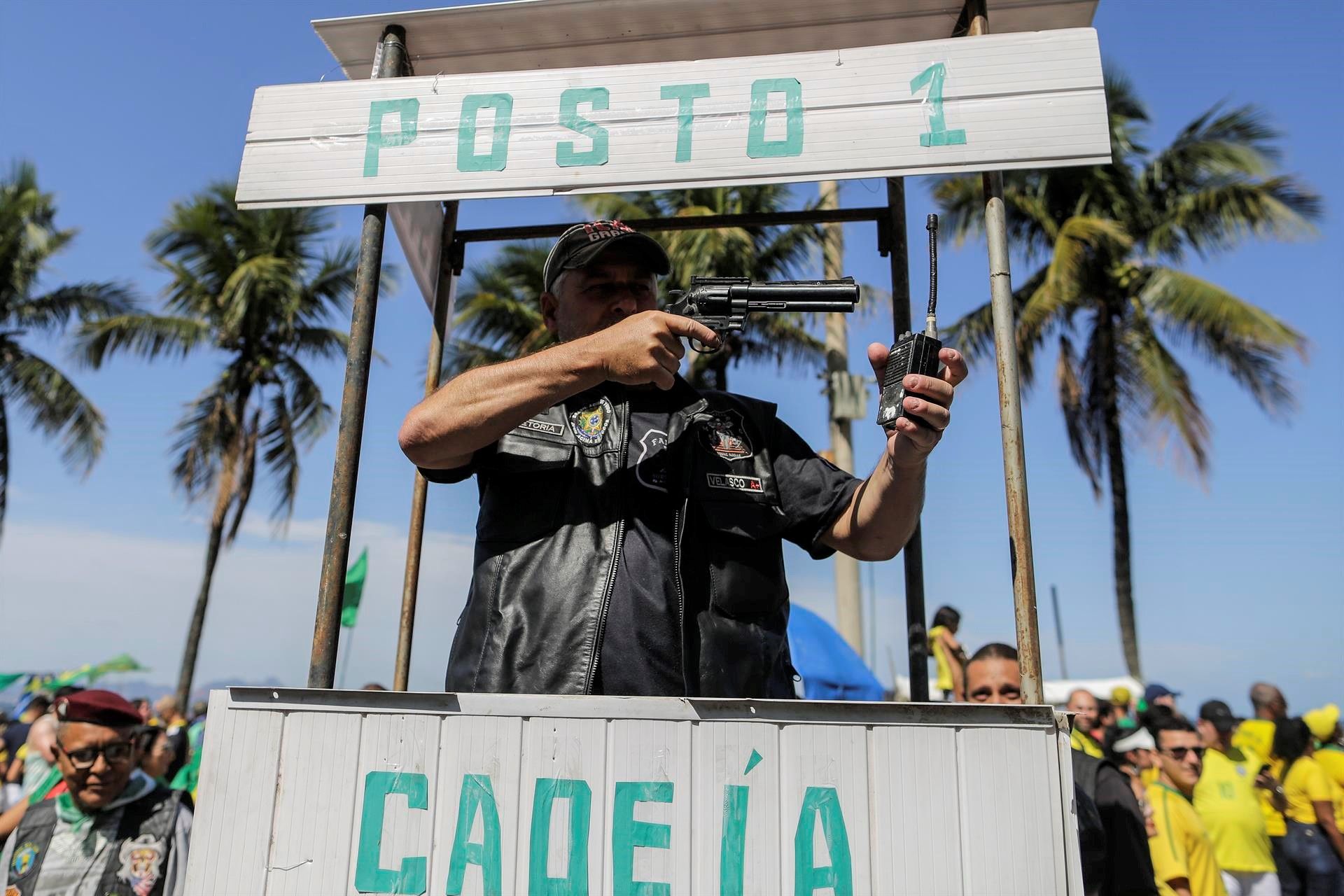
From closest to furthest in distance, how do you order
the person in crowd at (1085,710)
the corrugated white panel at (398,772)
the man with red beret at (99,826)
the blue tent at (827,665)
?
the corrugated white panel at (398,772) < the man with red beret at (99,826) < the blue tent at (827,665) < the person in crowd at (1085,710)

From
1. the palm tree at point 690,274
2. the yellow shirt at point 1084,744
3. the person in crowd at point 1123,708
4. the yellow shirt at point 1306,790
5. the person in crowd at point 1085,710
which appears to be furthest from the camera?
the palm tree at point 690,274

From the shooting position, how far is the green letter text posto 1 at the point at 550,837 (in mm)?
1543

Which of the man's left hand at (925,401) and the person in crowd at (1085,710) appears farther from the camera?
the person in crowd at (1085,710)

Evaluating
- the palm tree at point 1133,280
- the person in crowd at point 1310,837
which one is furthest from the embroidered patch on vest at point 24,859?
the palm tree at point 1133,280

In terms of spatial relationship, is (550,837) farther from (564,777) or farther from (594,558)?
(594,558)

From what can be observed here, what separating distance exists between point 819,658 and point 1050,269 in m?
10.8

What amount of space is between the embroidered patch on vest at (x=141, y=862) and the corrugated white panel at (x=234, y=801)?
7.15 ft

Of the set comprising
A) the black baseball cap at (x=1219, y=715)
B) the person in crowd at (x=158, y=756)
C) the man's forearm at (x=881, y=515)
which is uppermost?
the man's forearm at (x=881, y=515)

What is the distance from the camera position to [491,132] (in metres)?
2.24

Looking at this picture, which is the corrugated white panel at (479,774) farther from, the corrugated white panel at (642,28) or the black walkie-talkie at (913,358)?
the corrugated white panel at (642,28)

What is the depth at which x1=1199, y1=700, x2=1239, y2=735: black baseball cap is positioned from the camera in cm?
721

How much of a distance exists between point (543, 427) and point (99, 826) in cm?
273

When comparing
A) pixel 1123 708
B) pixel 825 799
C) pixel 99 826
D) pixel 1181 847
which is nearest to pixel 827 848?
pixel 825 799

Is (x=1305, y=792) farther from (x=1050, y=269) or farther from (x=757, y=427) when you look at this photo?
(x=1050, y=269)
